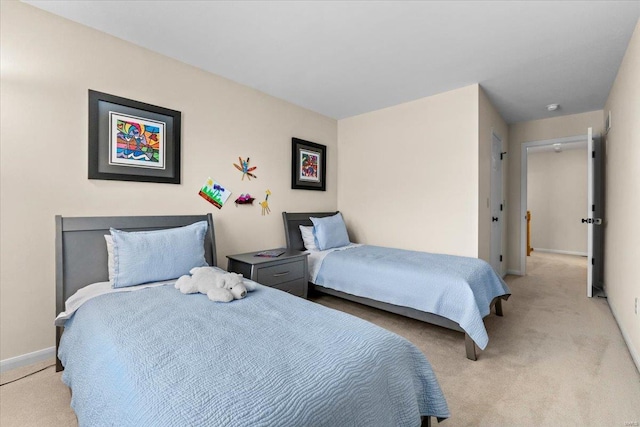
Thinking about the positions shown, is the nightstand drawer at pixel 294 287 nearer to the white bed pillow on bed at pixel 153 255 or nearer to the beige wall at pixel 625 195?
the white bed pillow on bed at pixel 153 255

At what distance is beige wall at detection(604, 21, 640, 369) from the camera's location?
222 cm

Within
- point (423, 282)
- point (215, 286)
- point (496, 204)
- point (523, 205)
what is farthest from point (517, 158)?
point (215, 286)

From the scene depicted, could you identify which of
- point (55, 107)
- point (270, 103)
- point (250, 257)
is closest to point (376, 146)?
point (270, 103)

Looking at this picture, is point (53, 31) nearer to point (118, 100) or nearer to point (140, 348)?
point (118, 100)

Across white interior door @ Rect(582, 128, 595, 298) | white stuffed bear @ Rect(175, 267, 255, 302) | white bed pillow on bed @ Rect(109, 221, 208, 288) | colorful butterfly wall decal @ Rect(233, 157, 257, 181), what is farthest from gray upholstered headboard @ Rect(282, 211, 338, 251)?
white interior door @ Rect(582, 128, 595, 298)

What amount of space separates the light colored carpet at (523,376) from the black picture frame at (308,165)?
1.78 m

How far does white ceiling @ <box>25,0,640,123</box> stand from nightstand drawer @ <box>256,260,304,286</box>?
6.61ft

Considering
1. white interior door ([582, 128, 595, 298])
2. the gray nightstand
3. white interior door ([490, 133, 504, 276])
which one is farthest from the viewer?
white interior door ([490, 133, 504, 276])

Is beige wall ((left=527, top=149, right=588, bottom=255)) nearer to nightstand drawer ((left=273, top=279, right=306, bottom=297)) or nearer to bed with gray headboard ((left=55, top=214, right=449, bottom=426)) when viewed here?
nightstand drawer ((left=273, top=279, right=306, bottom=297))

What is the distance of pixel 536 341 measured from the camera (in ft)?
8.09

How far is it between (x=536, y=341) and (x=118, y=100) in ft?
13.4

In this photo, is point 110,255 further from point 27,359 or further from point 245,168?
point 245,168

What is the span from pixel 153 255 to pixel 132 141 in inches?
40.5

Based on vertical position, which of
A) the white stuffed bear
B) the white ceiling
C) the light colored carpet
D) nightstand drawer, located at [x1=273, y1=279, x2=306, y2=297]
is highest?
the white ceiling
